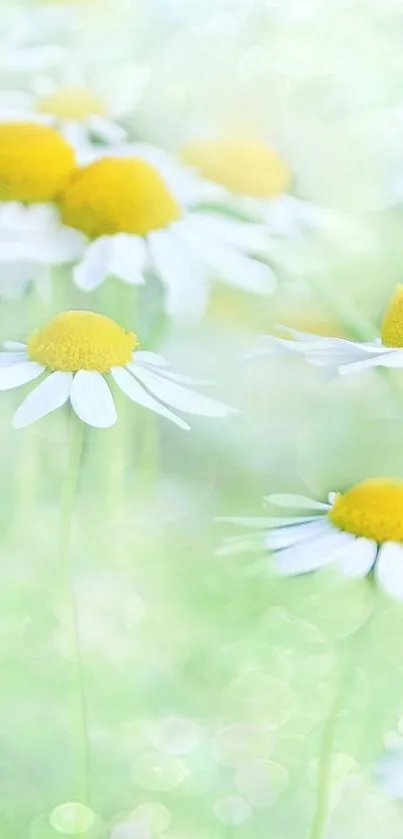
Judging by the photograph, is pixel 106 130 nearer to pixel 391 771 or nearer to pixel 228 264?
pixel 228 264

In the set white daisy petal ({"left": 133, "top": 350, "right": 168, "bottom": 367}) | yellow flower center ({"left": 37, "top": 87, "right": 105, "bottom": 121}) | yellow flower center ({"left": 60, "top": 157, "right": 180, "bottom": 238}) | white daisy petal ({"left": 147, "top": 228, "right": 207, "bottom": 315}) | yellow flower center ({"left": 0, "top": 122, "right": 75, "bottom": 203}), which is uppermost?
yellow flower center ({"left": 37, "top": 87, "right": 105, "bottom": 121})

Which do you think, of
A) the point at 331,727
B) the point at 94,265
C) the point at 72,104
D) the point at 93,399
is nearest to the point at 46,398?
the point at 93,399

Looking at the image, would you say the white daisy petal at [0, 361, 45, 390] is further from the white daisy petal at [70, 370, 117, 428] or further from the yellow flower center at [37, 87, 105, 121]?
the yellow flower center at [37, 87, 105, 121]

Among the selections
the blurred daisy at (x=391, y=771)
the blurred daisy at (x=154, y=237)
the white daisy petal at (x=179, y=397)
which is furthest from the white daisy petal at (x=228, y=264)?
the blurred daisy at (x=391, y=771)

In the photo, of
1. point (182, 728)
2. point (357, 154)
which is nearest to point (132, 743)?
point (182, 728)

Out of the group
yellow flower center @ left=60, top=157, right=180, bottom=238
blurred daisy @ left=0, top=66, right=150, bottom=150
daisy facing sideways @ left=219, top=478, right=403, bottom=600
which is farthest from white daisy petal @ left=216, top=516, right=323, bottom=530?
blurred daisy @ left=0, top=66, right=150, bottom=150

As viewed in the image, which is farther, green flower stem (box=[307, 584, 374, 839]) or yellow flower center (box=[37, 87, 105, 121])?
yellow flower center (box=[37, 87, 105, 121])
